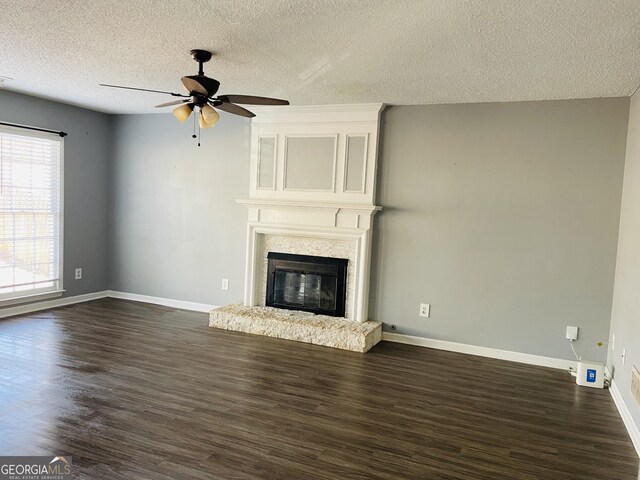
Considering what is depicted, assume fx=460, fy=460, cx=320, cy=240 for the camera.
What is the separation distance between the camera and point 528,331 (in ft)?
13.7

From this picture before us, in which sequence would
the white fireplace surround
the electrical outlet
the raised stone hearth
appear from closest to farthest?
the electrical outlet
the raised stone hearth
the white fireplace surround

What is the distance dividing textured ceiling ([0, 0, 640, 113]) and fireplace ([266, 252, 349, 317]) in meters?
1.72

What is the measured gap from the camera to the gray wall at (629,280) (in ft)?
10.1

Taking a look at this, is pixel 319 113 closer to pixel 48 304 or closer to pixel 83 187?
pixel 83 187

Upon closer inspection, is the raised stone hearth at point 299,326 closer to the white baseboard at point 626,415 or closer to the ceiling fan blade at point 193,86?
the white baseboard at point 626,415

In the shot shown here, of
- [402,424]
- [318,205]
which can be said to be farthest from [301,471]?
[318,205]

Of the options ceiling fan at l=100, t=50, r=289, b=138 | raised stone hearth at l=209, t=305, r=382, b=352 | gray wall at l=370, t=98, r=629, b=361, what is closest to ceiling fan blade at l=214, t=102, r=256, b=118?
ceiling fan at l=100, t=50, r=289, b=138

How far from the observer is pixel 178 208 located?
5695mm

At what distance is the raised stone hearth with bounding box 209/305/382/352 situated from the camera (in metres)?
4.34

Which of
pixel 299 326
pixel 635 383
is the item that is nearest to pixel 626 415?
pixel 635 383

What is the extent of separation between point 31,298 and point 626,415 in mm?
5738

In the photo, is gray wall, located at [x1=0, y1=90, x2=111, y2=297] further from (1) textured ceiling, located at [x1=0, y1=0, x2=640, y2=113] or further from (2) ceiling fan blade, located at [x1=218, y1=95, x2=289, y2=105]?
(2) ceiling fan blade, located at [x1=218, y1=95, x2=289, y2=105]

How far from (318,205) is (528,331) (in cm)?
232

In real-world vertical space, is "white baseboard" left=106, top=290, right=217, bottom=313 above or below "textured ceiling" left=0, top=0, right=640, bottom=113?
below
